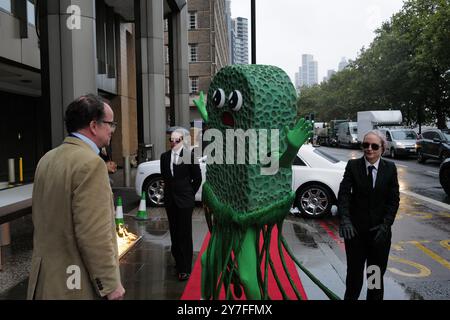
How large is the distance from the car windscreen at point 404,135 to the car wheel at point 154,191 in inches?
779

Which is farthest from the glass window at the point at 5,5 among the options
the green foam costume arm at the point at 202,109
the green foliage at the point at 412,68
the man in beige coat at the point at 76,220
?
the green foliage at the point at 412,68

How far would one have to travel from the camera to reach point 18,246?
6707 mm

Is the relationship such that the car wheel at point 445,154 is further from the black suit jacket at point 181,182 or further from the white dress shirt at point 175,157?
the white dress shirt at point 175,157

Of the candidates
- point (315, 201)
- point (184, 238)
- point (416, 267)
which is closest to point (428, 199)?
point (315, 201)

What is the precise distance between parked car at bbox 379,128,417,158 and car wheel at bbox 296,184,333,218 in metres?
16.3

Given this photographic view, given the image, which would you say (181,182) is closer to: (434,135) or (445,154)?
(445,154)

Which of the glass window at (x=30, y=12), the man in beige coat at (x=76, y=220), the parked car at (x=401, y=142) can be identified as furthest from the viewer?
the parked car at (x=401, y=142)

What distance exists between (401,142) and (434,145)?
15.5ft

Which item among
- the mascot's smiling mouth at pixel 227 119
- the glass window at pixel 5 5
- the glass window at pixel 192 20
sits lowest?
the mascot's smiling mouth at pixel 227 119

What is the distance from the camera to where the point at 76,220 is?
214 centimetres

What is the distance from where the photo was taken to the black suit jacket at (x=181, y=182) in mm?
5207

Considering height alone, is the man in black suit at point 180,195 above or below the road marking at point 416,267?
above
